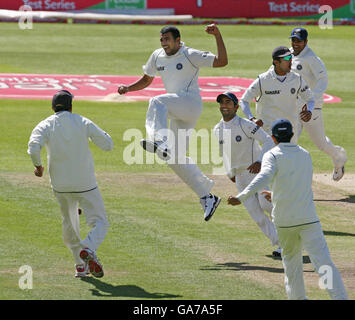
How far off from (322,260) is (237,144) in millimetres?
3294

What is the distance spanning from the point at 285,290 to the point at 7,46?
26419 mm

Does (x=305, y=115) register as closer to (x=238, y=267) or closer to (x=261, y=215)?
(x=261, y=215)

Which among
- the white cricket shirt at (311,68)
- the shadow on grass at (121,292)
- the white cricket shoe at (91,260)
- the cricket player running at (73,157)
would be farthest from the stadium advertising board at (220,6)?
the white cricket shoe at (91,260)

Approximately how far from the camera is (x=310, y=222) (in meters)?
9.16

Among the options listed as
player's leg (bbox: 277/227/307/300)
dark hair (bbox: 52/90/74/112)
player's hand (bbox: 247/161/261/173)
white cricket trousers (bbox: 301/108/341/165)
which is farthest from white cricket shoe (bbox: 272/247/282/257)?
white cricket trousers (bbox: 301/108/341/165)

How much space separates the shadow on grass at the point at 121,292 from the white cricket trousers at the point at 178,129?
290cm

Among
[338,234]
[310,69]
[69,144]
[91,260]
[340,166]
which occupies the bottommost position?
[338,234]

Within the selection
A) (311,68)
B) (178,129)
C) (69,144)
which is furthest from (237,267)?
(311,68)

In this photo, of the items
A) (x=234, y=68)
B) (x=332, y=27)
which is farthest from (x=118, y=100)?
(x=332, y=27)

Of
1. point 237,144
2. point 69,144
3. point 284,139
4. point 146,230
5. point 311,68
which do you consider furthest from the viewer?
point 311,68

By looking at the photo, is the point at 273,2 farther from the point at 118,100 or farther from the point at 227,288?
the point at 227,288

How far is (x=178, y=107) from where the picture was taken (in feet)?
42.9

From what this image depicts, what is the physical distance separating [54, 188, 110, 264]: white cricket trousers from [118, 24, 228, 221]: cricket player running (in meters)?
2.19

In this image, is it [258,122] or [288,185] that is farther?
[258,122]
